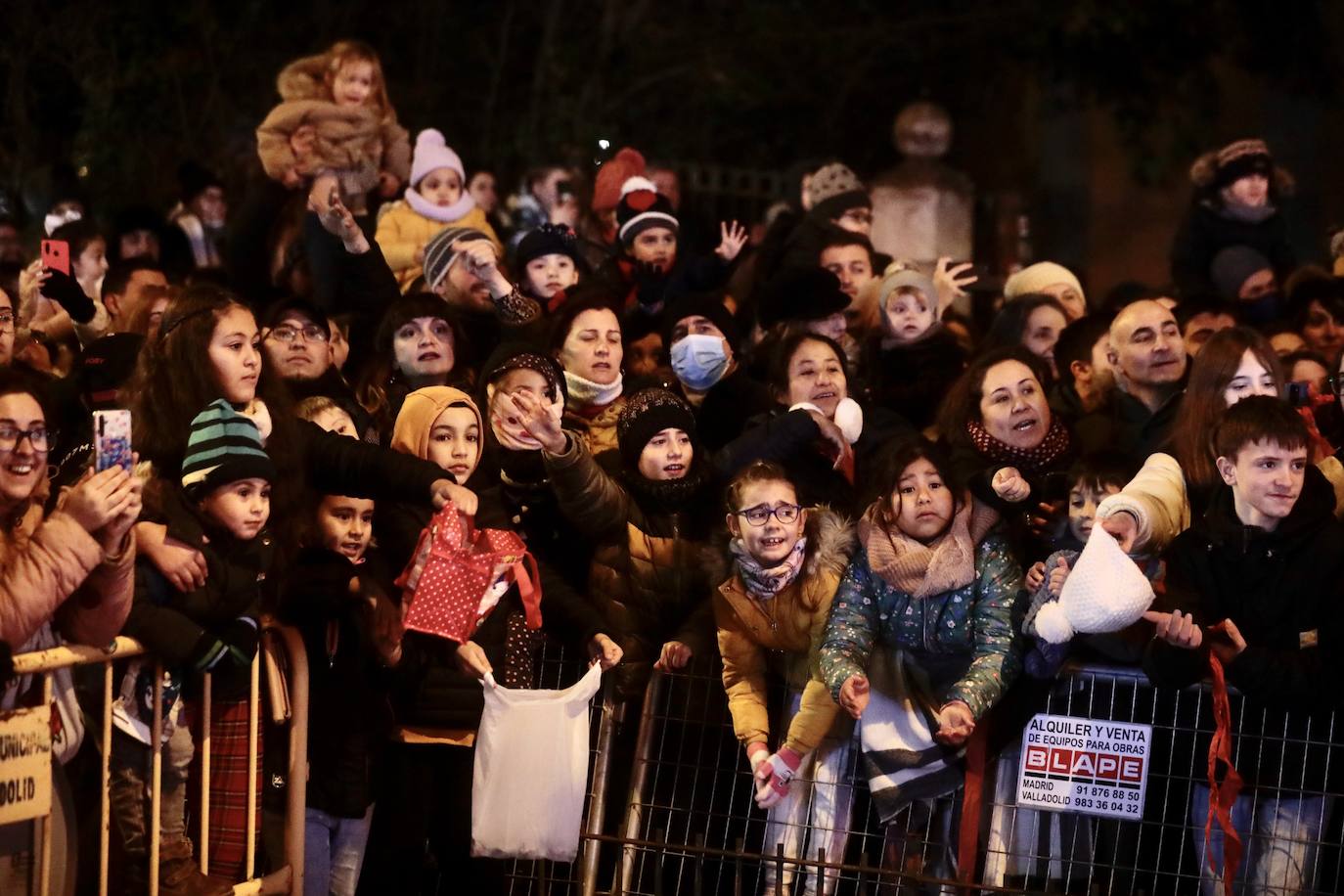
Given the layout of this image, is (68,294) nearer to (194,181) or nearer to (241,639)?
(241,639)

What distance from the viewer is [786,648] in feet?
22.0

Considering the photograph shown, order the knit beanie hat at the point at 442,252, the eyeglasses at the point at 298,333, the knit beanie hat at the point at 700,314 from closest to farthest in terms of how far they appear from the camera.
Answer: the eyeglasses at the point at 298,333
the knit beanie hat at the point at 700,314
the knit beanie hat at the point at 442,252

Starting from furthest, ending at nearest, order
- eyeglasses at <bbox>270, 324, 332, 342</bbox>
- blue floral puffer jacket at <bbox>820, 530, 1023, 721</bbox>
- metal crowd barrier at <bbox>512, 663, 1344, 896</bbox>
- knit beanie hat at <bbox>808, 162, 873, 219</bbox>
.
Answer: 1. knit beanie hat at <bbox>808, 162, 873, 219</bbox>
2. eyeglasses at <bbox>270, 324, 332, 342</bbox>
3. blue floral puffer jacket at <bbox>820, 530, 1023, 721</bbox>
4. metal crowd barrier at <bbox>512, 663, 1344, 896</bbox>

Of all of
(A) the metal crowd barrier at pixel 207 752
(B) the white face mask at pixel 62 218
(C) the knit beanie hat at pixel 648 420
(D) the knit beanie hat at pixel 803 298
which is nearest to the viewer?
(A) the metal crowd barrier at pixel 207 752

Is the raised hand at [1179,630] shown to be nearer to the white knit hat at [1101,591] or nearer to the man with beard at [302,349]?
the white knit hat at [1101,591]

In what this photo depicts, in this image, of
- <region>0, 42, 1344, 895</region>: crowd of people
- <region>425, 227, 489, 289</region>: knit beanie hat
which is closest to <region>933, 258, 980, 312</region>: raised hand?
<region>0, 42, 1344, 895</region>: crowd of people

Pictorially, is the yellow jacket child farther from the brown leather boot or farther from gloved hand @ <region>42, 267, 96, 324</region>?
the brown leather boot

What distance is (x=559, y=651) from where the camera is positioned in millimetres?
6953

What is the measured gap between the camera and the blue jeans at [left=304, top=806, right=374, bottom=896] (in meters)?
6.70

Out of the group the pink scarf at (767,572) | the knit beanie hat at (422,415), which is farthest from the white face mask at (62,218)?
the pink scarf at (767,572)

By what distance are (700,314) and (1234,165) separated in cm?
302

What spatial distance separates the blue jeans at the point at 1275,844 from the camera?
6121mm

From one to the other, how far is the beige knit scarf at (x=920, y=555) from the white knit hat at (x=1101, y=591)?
0.38 m

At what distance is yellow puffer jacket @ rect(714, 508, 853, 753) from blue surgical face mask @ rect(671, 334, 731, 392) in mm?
1344
